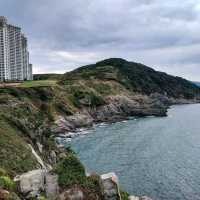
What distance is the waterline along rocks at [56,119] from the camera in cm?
2696

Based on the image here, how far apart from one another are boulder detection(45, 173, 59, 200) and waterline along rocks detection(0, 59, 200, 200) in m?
0.08

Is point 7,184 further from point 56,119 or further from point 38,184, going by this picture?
point 56,119

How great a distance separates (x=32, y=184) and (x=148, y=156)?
186 feet

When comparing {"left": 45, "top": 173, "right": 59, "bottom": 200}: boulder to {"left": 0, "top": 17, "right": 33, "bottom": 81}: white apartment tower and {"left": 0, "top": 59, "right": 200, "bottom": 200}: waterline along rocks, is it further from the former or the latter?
{"left": 0, "top": 17, "right": 33, "bottom": 81}: white apartment tower

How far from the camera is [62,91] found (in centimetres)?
15712

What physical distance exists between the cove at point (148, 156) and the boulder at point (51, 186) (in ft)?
92.7

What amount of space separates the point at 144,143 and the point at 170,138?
13111 millimetres

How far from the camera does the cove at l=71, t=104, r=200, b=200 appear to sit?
184ft

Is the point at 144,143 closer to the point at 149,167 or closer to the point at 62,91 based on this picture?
the point at 149,167

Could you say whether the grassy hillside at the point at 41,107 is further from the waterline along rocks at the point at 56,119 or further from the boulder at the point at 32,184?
the boulder at the point at 32,184

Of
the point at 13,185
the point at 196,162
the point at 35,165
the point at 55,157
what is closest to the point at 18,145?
the point at 35,165

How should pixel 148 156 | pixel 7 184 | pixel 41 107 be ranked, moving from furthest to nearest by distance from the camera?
pixel 41 107 → pixel 148 156 → pixel 7 184

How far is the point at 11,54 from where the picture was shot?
188 m

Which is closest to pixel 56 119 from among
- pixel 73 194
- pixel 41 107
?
pixel 41 107
